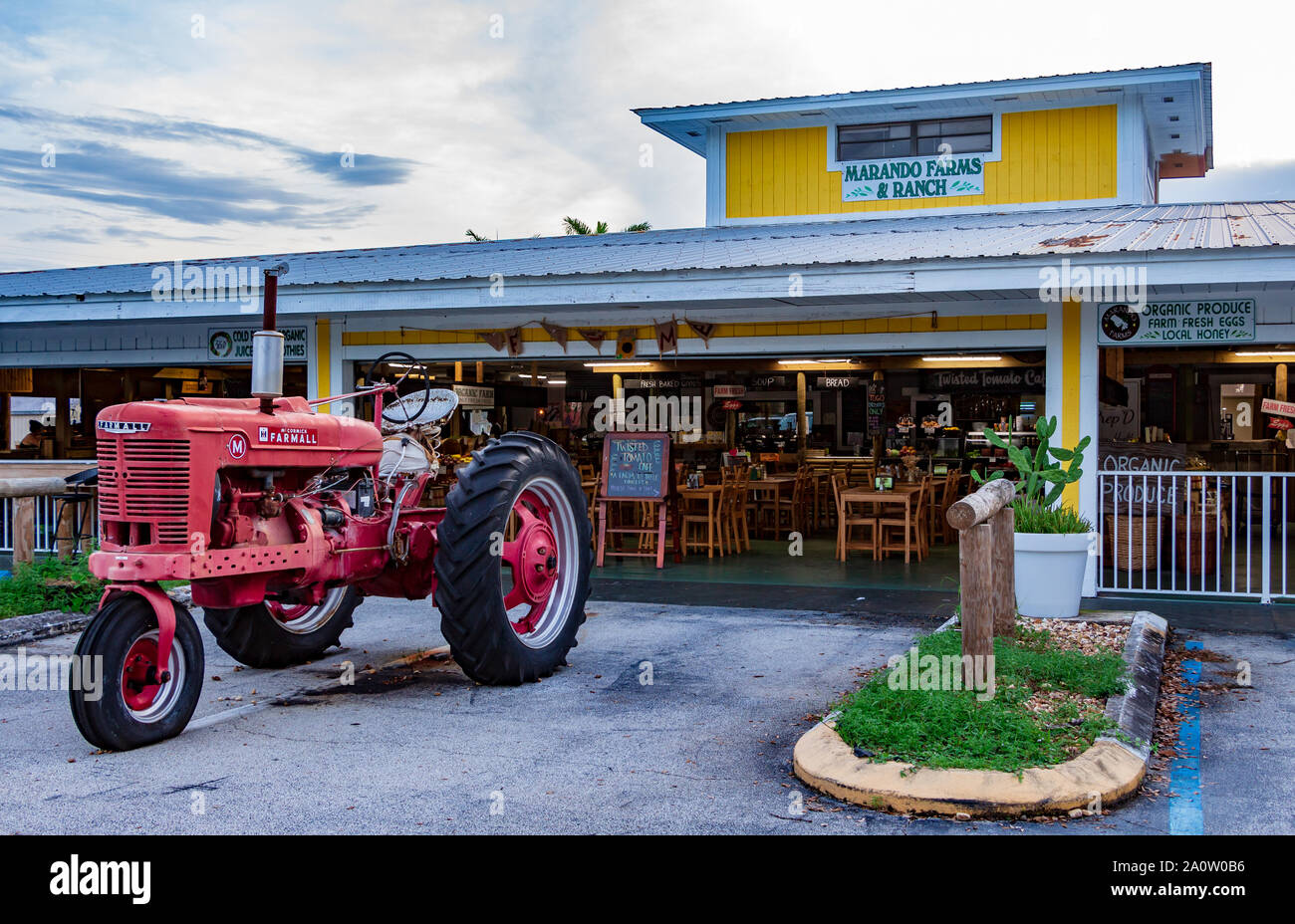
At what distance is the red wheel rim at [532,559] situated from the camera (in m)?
6.57

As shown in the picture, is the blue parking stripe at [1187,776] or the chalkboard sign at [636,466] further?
the chalkboard sign at [636,466]

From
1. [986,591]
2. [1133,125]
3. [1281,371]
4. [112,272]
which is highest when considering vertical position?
[1133,125]

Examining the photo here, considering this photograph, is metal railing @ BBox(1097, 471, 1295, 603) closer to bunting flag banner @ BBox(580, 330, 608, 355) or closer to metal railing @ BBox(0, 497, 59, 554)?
bunting flag banner @ BBox(580, 330, 608, 355)

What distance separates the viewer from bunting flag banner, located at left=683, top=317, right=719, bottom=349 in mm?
11289

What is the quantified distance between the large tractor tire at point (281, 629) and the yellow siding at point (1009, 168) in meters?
9.30

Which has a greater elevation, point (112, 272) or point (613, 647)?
point (112, 272)

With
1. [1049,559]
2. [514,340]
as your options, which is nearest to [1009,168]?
[514,340]

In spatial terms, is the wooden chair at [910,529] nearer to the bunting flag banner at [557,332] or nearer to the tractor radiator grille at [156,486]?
the bunting flag banner at [557,332]

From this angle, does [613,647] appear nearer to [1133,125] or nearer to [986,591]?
[986,591]

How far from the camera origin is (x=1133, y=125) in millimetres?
13484

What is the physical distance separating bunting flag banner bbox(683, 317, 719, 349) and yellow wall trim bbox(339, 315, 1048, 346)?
9 centimetres

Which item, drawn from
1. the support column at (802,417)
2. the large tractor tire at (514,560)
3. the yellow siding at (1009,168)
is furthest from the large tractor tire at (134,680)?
the support column at (802,417)
